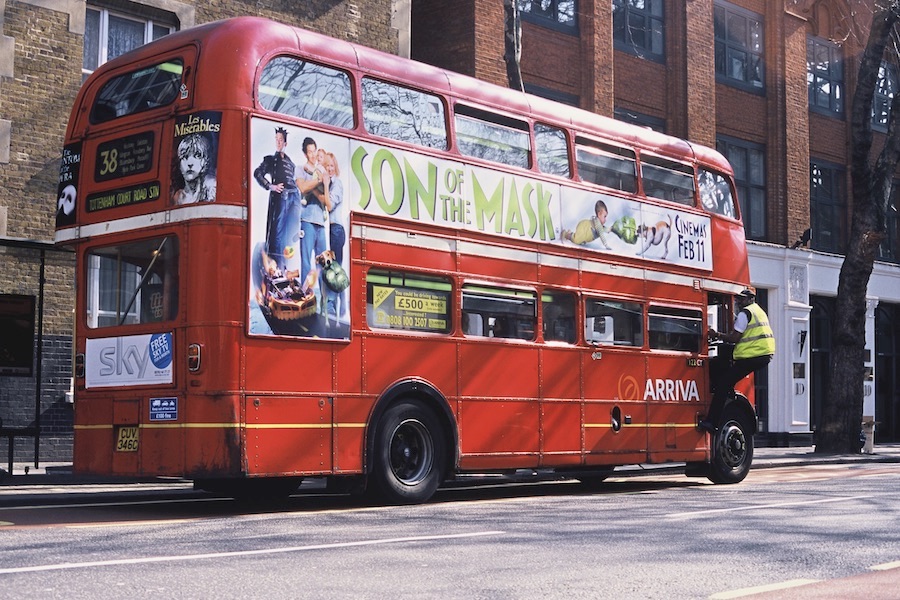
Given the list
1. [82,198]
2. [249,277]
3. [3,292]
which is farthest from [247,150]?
[3,292]

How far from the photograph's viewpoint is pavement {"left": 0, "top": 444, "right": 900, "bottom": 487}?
1456cm

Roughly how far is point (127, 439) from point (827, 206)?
2461cm

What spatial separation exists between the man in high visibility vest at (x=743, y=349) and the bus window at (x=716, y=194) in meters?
1.37

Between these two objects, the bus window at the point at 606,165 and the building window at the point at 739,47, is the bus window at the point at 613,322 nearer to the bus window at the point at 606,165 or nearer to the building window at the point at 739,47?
the bus window at the point at 606,165

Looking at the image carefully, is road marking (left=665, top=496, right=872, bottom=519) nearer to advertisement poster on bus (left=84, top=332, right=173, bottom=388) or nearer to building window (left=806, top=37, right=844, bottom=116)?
advertisement poster on bus (left=84, top=332, right=173, bottom=388)

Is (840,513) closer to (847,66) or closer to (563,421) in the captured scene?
(563,421)

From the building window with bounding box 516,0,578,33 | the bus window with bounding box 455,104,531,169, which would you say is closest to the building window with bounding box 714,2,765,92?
the building window with bounding box 516,0,578,33

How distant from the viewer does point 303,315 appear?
11578 mm

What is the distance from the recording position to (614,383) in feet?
49.8

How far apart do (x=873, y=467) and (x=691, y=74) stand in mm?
10426

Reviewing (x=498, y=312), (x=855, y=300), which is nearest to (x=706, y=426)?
(x=498, y=312)

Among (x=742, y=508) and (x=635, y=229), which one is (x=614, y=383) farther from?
(x=742, y=508)

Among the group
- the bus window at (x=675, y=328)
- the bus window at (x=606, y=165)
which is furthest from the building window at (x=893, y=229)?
the bus window at (x=606, y=165)

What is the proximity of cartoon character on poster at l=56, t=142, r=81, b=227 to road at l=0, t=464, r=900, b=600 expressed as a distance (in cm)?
279
